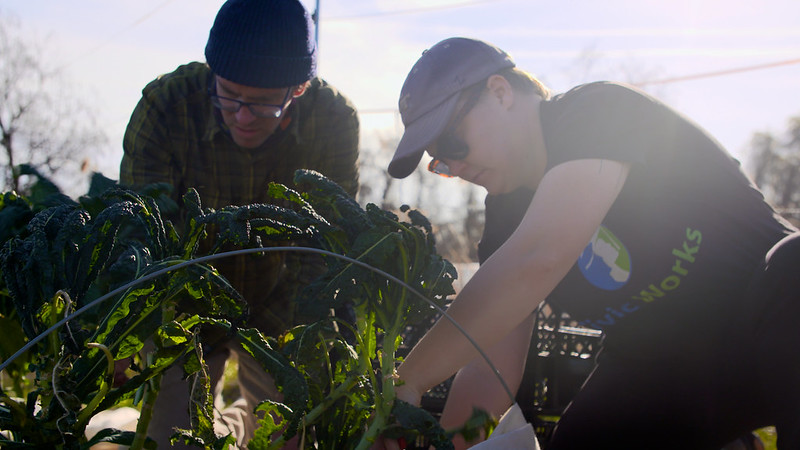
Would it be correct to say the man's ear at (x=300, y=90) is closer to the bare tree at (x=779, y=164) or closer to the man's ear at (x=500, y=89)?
the man's ear at (x=500, y=89)

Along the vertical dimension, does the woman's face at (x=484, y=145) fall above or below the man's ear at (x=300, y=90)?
below

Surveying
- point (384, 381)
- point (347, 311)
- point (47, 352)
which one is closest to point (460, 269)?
point (347, 311)

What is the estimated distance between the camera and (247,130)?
2.36m

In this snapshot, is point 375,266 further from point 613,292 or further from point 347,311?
point 347,311

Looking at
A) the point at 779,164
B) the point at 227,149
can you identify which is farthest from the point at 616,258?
the point at 779,164

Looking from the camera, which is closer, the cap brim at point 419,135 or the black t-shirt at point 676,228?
the cap brim at point 419,135

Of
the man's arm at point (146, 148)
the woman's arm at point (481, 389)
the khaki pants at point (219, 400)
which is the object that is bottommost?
the khaki pants at point (219, 400)

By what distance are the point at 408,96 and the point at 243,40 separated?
71 cm

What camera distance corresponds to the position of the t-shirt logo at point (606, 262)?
1950mm

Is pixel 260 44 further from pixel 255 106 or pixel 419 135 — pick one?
pixel 419 135

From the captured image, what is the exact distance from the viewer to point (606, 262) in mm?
1991

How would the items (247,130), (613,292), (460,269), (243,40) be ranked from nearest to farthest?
(613,292) → (243,40) → (247,130) → (460,269)

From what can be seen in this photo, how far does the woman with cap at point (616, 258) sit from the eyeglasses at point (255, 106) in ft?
1.99

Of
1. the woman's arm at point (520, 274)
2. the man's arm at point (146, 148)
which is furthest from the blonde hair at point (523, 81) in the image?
the man's arm at point (146, 148)
